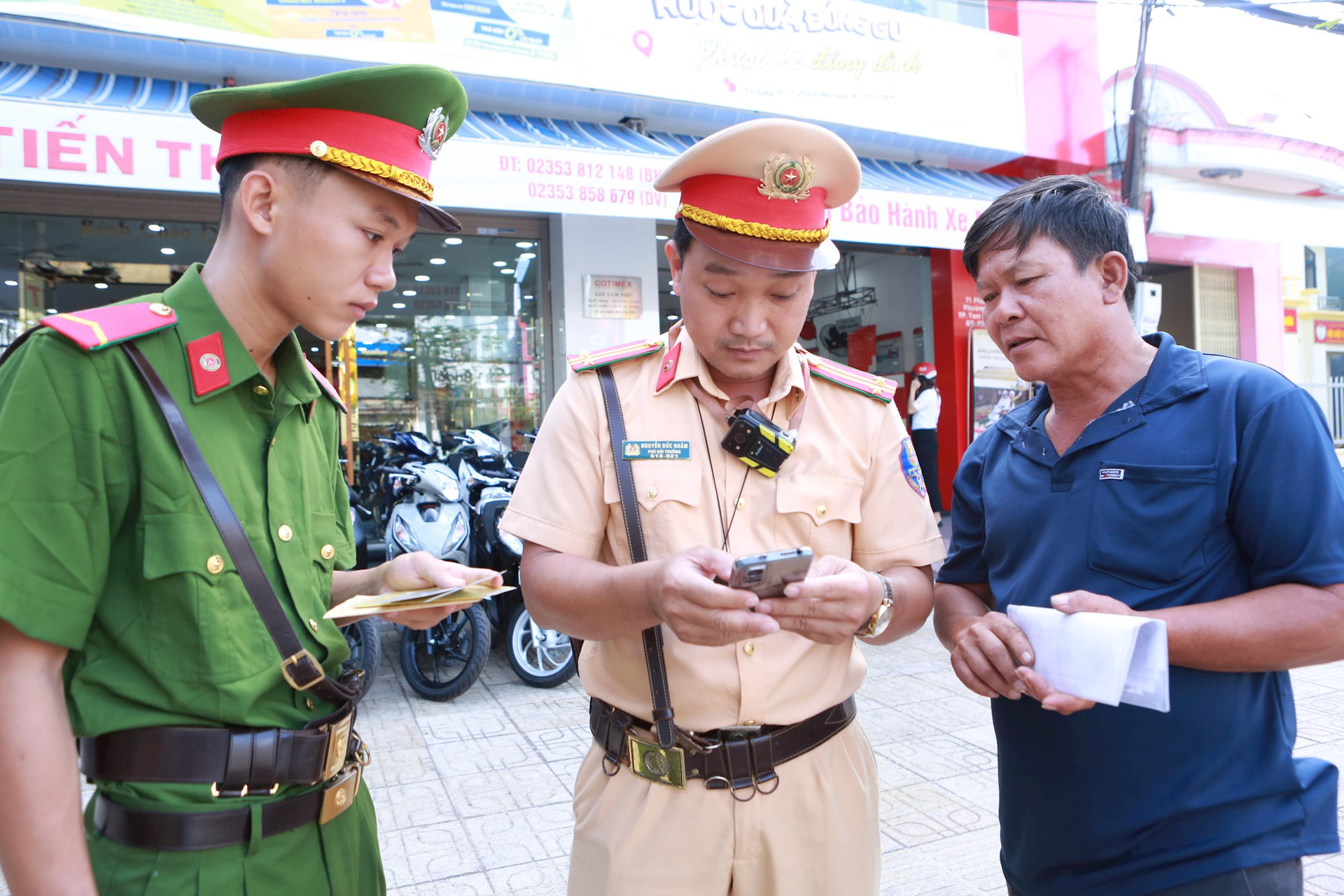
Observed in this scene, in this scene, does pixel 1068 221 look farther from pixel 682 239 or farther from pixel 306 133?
pixel 306 133

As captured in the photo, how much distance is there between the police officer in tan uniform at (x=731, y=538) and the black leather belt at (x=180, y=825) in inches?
20.7

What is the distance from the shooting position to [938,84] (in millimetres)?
8438

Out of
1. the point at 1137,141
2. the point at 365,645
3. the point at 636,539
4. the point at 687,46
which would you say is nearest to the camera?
the point at 636,539

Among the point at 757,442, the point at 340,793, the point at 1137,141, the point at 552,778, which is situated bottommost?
the point at 552,778

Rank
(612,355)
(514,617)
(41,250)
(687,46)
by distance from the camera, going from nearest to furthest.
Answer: (612,355), (514,617), (41,250), (687,46)

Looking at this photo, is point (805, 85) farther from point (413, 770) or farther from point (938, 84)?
point (413, 770)

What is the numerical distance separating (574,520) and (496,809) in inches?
89.9

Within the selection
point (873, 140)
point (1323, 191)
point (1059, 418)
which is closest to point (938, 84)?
point (873, 140)

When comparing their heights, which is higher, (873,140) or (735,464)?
(873,140)

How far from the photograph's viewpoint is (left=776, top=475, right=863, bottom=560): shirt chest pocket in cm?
154

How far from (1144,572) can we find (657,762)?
2.98ft

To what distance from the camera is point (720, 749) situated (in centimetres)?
143

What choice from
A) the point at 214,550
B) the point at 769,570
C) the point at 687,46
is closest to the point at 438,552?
the point at 214,550

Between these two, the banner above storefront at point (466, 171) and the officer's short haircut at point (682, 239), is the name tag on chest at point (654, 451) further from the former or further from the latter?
the banner above storefront at point (466, 171)
